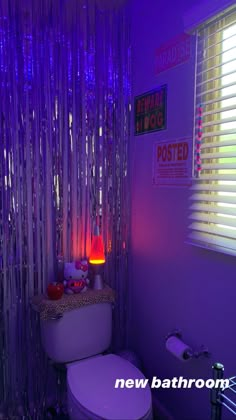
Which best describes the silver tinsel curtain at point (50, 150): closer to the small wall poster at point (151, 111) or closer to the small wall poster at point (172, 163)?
the small wall poster at point (151, 111)

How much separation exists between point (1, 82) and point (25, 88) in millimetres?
116

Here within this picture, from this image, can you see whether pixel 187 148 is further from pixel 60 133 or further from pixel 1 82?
pixel 1 82

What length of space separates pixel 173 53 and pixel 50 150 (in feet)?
2.58

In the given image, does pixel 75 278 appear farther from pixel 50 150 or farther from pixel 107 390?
pixel 50 150

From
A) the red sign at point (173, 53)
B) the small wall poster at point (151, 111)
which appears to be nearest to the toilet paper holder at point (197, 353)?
the small wall poster at point (151, 111)

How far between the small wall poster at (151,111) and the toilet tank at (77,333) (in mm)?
1008

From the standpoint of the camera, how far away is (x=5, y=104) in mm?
1615

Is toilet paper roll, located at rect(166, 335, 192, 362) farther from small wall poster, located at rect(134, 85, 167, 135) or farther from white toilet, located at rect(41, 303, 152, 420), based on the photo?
small wall poster, located at rect(134, 85, 167, 135)

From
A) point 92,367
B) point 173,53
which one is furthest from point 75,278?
point 173,53

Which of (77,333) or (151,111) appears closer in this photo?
(77,333)

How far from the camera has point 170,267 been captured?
1697 millimetres

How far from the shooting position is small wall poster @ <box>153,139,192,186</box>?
1542mm

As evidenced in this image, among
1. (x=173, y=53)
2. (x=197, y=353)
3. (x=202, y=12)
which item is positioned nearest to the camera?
(x=202, y=12)

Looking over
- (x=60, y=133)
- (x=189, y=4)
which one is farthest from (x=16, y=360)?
(x=189, y=4)
